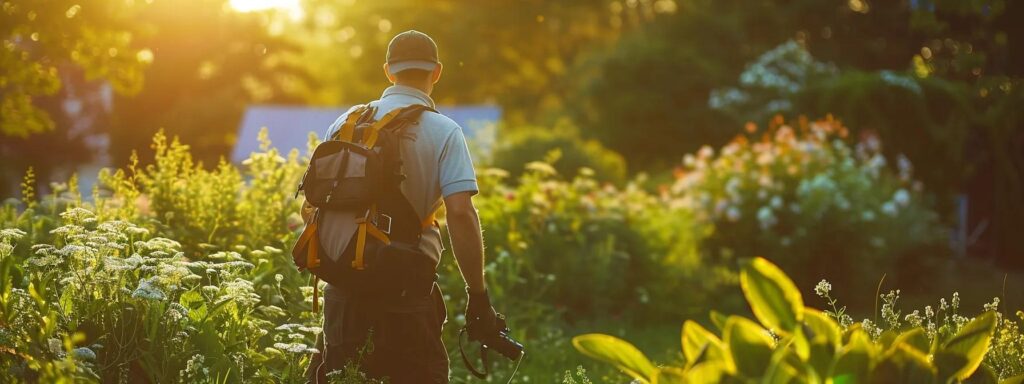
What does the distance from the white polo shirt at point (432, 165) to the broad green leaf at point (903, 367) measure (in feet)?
5.45

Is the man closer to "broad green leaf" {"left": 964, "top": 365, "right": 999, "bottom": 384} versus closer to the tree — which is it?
"broad green leaf" {"left": 964, "top": 365, "right": 999, "bottom": 384}

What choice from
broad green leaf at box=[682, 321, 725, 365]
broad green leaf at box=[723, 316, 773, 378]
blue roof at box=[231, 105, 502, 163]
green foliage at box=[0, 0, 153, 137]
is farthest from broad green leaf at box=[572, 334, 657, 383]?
blue roof at box=[231, 105, 502, 163]

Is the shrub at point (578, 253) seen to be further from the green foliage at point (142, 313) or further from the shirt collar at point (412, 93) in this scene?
the shirt collar at point (412, 93)

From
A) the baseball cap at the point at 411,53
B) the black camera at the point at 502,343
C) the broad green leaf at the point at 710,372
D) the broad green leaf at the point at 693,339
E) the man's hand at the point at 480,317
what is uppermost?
the baseball cap at the point at 411,53

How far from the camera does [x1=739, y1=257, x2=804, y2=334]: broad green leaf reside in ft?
10.6

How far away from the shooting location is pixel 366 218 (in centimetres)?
402

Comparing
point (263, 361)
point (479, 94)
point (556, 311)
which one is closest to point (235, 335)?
point (263, 361)

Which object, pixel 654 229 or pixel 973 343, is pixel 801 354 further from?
pixel 654 229

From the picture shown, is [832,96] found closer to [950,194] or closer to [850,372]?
[950,194]

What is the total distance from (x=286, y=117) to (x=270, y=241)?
2930 centimetres

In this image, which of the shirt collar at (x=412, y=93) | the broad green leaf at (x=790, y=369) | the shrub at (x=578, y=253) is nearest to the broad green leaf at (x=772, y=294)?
the broad green leaf at (x=790, y=369)

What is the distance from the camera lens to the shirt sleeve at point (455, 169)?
4012 mm

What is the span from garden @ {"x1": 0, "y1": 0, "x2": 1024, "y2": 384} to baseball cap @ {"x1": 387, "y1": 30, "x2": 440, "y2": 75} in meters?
1.13

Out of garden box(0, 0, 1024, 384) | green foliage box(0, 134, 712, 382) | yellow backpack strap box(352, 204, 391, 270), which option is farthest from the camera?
green foliage box(0, 134, 712, 382)
